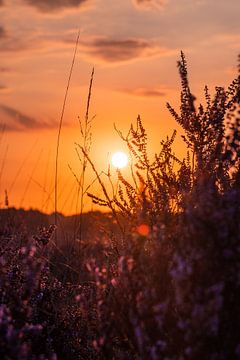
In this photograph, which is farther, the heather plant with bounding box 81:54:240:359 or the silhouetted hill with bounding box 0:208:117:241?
the silhouetted hill with bounding box 0:208:117:241

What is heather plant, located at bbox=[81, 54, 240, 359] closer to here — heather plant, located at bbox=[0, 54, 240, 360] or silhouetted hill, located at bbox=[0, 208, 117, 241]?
heather plant, located at bbox=[0, 54, 240, 360]

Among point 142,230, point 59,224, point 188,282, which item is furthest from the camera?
point 59,224

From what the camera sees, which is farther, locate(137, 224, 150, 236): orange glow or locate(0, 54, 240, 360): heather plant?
locate(137, 224, 150, 236): orange glow

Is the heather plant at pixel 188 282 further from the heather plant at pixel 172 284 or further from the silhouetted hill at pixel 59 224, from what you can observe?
the silhouetted hill at pixel 59 224

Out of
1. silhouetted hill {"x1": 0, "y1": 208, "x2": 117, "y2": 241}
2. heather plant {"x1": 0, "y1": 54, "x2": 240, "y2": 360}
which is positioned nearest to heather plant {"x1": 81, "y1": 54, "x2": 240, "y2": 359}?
heather plant {"x1": 0, "y1": 54, "x2": 240, "y2": 360}

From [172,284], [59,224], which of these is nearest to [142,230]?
[172,284]

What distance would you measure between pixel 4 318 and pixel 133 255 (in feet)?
2.18

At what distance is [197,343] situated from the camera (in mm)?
2678

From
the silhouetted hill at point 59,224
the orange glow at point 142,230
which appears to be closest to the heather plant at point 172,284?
the orange glow at point 142,230

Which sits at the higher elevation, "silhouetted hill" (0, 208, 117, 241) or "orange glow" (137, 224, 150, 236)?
"silhouetted hill" (0, 208, 117, 241)

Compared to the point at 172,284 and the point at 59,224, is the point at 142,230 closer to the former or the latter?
the point at 172,284

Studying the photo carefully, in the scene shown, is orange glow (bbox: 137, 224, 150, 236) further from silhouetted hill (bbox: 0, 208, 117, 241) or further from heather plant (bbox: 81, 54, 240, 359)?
silhouetted hill (bbox: 0, 208, 117, 241)

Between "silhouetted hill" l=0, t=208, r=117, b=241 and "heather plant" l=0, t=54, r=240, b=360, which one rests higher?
"silhouetted hill" l=0, t=208, r=117, b=241

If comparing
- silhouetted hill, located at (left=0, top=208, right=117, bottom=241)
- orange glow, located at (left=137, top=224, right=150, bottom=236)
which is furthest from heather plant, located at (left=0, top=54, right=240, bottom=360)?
silhouetted hill, located at (left=0, top=208, right=117, bottom=241)
